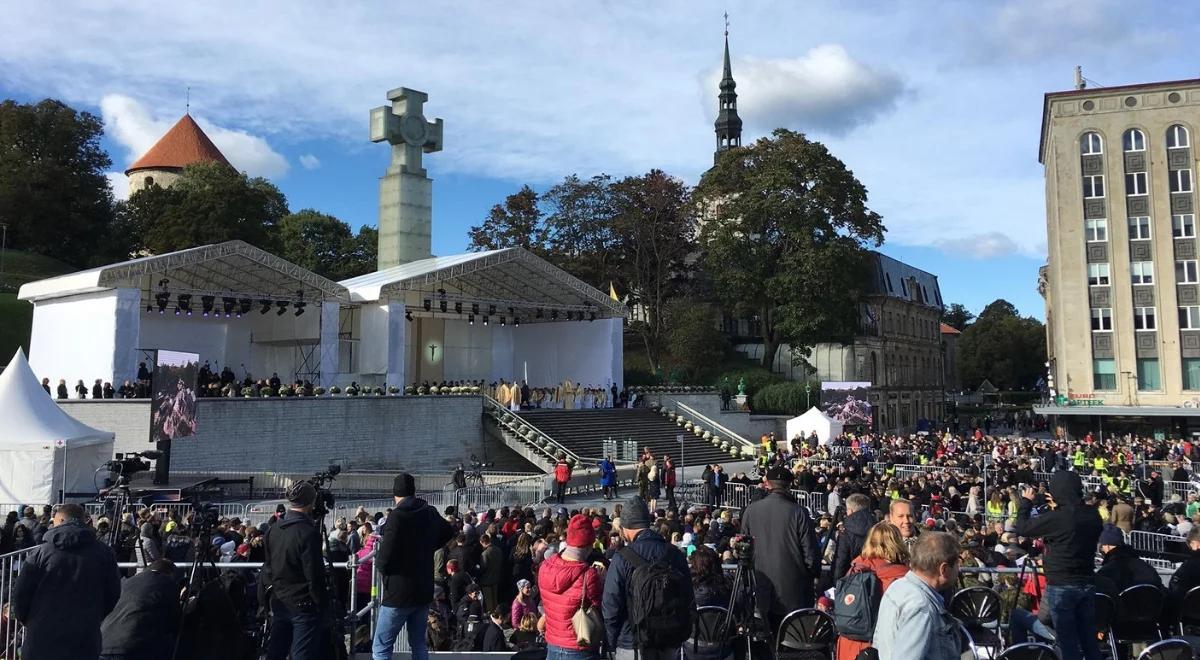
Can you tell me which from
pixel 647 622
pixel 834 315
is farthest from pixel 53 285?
pixel 834 315

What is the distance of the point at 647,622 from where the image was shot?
4562 mm

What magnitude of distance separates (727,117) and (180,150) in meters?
45.4

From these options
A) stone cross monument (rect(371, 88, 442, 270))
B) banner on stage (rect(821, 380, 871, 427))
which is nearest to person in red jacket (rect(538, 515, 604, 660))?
banner on stage (rect(821, 380, 871, 427))

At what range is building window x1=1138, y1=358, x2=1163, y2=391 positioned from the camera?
38.8m

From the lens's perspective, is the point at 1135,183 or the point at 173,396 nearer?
the point at 173,396

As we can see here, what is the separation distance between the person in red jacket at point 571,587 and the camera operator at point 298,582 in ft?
4.63

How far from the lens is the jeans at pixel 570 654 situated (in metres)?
4.82

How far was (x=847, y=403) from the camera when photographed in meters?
32.2

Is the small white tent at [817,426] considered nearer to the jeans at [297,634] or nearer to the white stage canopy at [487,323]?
the white stage canopy at [487,323]

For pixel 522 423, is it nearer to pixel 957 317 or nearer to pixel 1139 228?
pixel 1139 228

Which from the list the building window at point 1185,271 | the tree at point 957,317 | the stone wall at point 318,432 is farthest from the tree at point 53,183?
the tree at point 957,317

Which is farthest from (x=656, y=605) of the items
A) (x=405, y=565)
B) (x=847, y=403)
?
(x=847, y=403)

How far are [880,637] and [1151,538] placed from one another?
10.3m

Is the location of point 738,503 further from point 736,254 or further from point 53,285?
point 736,254
